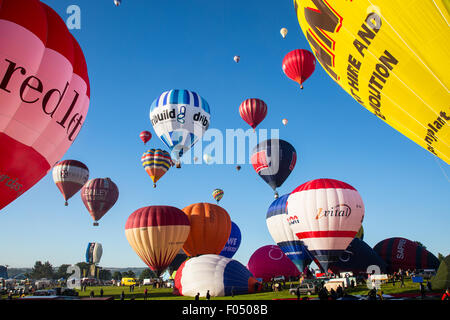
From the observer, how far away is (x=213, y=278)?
1962 cm

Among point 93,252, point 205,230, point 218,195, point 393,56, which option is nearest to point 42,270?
point 93,252

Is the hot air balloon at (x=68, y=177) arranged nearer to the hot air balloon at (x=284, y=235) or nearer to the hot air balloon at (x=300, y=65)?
the hot air balloon at (x=284, y=235)

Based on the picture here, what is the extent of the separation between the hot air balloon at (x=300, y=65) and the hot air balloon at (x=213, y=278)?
12168 mm

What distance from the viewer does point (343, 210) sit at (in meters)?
20.1

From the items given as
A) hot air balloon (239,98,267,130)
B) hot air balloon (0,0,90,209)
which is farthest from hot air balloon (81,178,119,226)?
hot air balloon (0,0,90,209)

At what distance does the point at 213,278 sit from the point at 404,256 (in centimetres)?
1936

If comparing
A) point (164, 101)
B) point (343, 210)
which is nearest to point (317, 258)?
point (343, 210)

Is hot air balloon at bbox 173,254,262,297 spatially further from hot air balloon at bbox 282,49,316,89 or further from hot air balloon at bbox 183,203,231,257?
hot air balloon at bbox 282,49,316,89

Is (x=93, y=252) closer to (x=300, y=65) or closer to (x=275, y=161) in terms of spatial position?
(x=275, y=161)

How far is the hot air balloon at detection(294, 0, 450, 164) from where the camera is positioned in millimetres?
7211

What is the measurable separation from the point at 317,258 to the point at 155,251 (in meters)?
9.92
